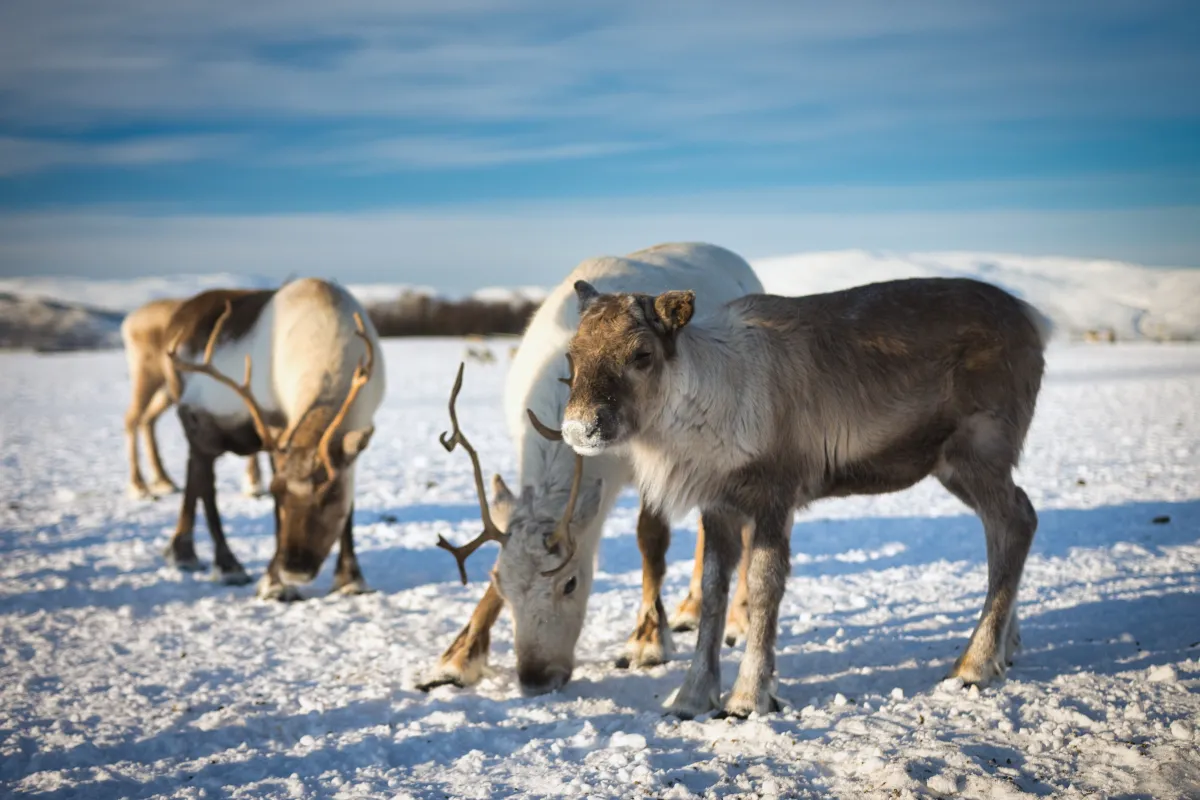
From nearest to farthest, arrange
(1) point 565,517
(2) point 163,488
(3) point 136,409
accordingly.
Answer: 1. (1) point 565,517
2. (2) point 163,488
3. (3) point 136,409

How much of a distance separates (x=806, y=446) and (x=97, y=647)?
199 inches

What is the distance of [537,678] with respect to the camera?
18.5 feet

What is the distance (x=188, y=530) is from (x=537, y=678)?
4.69m

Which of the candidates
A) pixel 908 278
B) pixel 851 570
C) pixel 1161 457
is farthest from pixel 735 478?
pixel 1161 457

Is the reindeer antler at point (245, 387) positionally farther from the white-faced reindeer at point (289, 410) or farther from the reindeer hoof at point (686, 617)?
the reindeer hoof at point (686, 617)

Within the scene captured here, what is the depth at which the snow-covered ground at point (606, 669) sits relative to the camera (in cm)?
445

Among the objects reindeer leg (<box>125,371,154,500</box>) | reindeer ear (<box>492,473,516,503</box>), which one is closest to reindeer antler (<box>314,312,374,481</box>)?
reindeer ear (<box>492,473,516,503</box>)

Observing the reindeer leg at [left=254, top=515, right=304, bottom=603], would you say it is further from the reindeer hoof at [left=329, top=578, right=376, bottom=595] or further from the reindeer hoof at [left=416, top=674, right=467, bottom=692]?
the reindeer hoof at [left=416, top=674, right=467, bottom=692]

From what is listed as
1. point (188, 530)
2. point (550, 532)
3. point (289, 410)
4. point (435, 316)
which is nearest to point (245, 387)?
point (289, 410)

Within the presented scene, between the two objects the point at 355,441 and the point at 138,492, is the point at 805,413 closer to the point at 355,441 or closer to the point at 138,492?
the point at 355,441

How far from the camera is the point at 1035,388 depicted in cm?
559

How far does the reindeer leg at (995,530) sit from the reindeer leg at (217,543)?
5924 millimetres

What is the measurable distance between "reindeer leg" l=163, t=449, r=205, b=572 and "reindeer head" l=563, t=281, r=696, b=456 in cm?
546

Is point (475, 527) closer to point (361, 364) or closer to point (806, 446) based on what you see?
point (361, 364)
